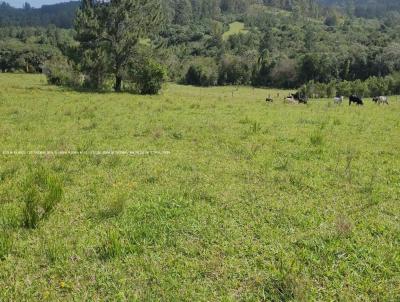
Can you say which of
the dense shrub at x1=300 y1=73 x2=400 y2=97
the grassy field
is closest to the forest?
the dense shrub at x1=300 y1=73 x2=400 y2=97

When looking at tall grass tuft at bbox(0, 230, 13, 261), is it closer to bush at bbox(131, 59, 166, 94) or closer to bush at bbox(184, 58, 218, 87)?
bush at bbox(131, 59, 166, 94)

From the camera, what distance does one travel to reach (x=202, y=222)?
25.3ft

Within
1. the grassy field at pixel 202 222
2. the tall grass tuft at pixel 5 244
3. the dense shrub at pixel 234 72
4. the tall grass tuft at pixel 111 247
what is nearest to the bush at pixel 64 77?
the grassy field at pixel 202 222

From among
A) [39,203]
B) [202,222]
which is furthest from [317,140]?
[39,203]

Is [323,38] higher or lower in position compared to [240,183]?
higher

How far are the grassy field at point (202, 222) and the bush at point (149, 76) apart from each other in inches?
1000

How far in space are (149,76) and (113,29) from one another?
19.3 feet

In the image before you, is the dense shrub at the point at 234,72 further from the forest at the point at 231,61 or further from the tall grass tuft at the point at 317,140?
the tall grass tuft at the point at 317,140

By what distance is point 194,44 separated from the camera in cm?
17675

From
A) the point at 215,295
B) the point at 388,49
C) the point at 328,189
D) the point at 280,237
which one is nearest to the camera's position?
the point at 215,295

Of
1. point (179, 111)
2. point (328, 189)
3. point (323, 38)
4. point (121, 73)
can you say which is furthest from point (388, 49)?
point (328, 189)

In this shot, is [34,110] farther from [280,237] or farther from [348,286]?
[348,286]

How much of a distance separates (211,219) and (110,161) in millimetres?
4859

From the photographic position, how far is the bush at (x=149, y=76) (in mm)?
39281
